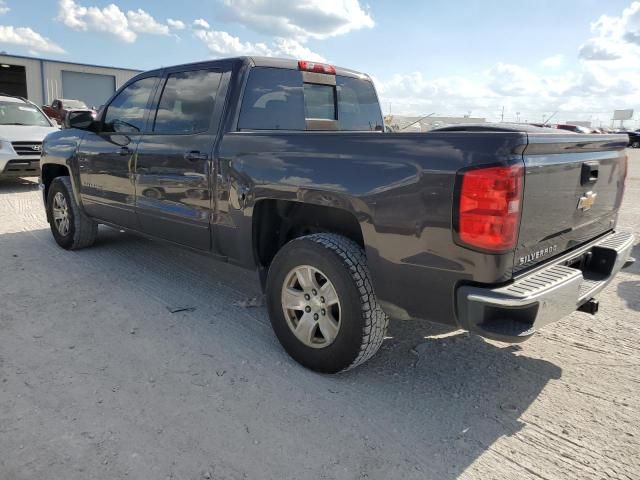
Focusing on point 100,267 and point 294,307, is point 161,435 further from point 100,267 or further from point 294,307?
point 100,267

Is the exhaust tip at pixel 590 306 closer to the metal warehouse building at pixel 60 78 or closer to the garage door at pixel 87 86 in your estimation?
the garage door at pixel 87 86

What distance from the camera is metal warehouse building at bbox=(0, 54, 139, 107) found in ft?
104

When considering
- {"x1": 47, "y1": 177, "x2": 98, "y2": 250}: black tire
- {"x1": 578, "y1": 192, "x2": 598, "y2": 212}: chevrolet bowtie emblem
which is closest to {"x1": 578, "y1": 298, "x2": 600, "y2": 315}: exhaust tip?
{"x1": 578, "y1": 192, "x2": 598, "y2": 212}: chevrolet bowtie emblem

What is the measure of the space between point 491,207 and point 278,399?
1517 millimetres

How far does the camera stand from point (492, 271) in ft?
7.33

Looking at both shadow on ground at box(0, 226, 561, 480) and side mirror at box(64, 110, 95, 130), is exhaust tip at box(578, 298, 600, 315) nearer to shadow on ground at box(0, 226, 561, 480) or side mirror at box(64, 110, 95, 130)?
shadow on ground at box(0, 226, 561, 480)

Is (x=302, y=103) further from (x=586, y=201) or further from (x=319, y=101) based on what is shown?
(x=586, y=201)

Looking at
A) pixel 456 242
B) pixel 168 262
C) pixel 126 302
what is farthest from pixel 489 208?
pixel 168 262

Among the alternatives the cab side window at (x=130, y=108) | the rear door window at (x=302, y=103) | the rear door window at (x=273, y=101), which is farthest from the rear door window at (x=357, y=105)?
the cab side window at (x=130, y=108)

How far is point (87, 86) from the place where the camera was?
113 feet

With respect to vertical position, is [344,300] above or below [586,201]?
below

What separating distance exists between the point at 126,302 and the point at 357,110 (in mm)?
2573

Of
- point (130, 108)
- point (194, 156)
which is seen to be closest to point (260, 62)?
point (194, 156)

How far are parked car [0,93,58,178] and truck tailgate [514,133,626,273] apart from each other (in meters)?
8.63
